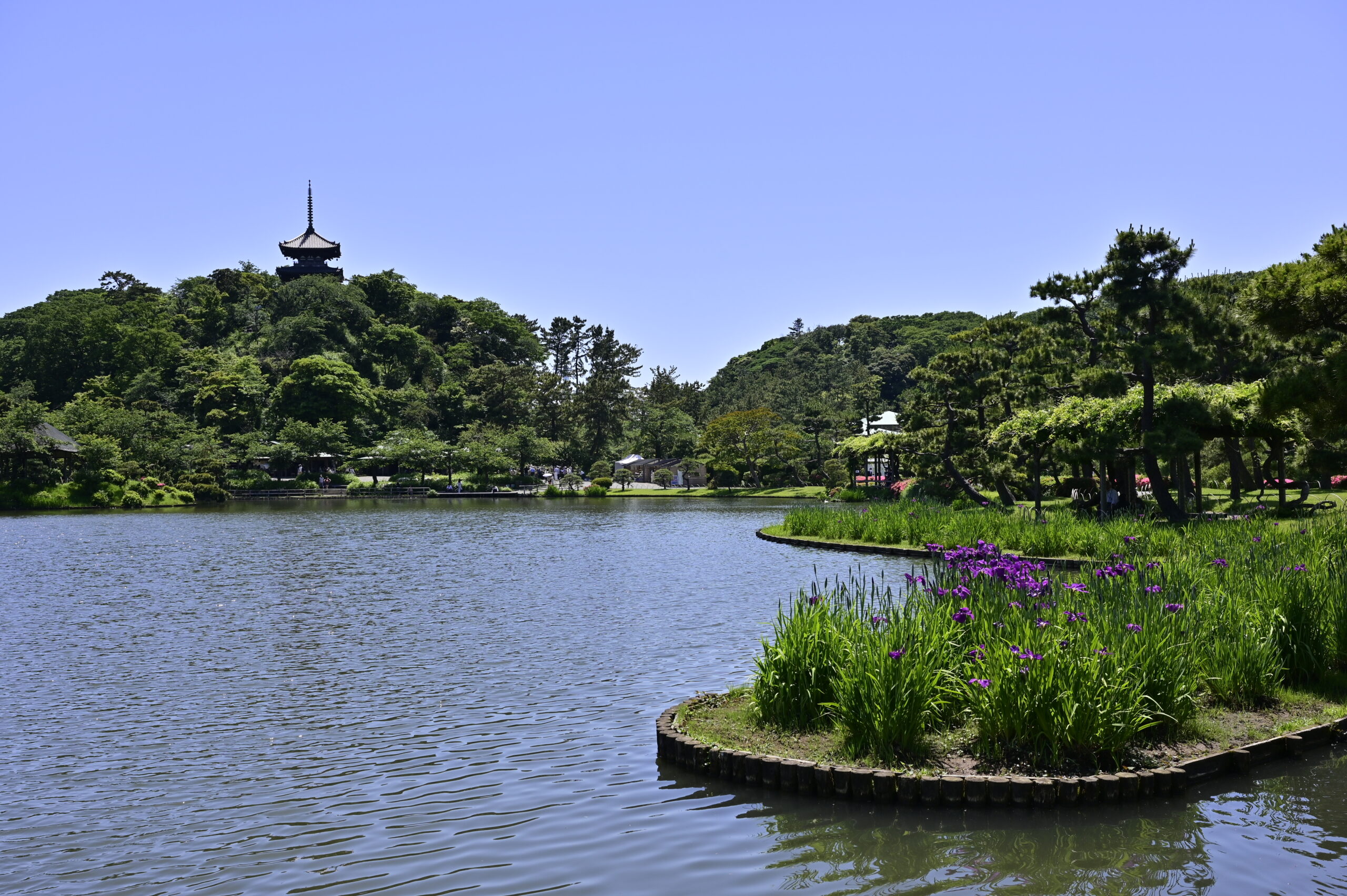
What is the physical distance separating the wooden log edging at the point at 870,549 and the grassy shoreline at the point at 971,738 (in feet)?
36.3

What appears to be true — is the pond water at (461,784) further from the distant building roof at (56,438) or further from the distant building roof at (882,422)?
the distant building roof at (882,422)

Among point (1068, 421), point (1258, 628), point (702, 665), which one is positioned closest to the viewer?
point (1258, 628)

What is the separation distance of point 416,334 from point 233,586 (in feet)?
287

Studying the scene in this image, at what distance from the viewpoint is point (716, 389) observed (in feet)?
374

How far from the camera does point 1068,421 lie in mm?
29016

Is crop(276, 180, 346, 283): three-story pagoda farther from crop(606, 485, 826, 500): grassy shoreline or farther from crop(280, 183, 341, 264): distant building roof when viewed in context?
crop(606, 485, 826, 500): grassy shoreline

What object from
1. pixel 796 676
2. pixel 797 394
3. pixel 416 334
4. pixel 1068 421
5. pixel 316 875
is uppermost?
pixel 416 334

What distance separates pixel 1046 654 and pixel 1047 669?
0.16 metres

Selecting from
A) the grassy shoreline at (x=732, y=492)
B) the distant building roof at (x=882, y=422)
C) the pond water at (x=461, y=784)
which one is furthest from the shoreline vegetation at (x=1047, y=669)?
the distant building roof at (x=882, y=422)

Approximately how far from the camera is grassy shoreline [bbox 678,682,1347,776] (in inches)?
322

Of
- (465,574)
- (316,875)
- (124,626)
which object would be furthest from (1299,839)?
(465,574)

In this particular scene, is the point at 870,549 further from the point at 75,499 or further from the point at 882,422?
the point at 882,422

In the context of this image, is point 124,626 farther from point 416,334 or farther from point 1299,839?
point 416,334

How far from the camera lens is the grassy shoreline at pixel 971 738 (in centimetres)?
818
